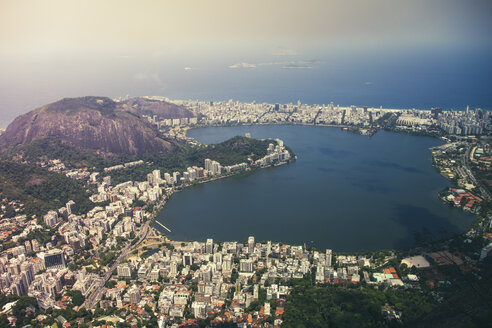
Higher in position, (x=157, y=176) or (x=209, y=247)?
(x=157, y=176)

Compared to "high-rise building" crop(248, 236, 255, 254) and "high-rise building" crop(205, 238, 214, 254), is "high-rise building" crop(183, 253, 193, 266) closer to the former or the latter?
"high-rise building" crop(205, 238, 214, 254)

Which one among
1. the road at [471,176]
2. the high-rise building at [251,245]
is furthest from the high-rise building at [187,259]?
the road at [471,176]

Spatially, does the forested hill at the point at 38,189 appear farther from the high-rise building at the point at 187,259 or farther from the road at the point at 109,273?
the high-rise building at the point at 187,259

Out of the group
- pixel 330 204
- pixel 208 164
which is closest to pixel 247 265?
pixel 330 204

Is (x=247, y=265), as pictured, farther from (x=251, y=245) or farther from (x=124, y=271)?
(x=124, y=271)

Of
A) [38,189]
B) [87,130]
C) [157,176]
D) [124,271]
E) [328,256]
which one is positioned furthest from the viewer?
[87,130]

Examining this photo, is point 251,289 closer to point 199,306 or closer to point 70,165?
point 199,306

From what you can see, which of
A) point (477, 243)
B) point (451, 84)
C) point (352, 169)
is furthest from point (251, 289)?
point (451, 84)
